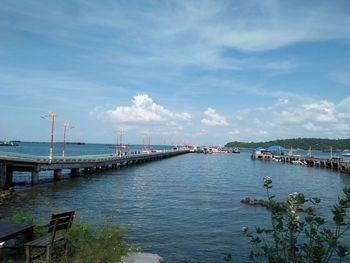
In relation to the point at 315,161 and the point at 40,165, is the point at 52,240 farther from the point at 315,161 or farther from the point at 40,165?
the point at 315,161

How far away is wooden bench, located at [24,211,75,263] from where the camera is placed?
26.2 feet

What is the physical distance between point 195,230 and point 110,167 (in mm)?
47704

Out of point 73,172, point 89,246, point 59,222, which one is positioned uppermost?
point 59,222

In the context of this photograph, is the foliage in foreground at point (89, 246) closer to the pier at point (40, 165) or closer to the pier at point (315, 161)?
the pier at point (40, 165)

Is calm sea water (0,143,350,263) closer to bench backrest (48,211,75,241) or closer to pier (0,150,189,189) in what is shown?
pier (0,150,189,189)

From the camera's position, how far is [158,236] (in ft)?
57.9

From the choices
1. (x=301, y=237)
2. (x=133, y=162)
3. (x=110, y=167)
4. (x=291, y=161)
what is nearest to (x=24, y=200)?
(x=301, y=237)

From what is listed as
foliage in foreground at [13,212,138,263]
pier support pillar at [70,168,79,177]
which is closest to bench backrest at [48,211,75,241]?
foliage in foreground at [13,212,138,263]

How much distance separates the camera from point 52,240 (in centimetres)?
812

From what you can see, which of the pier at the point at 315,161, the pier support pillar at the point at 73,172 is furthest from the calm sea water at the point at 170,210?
the pier at the point at 315,161

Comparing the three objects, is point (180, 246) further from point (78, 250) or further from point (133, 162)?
point (133, 162)

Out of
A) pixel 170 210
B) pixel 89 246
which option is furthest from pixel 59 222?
pixel 170 210

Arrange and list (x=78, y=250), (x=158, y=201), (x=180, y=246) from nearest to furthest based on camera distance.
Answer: (x=78, y=250) → (x=180, y=246) → (x=158, y=201)

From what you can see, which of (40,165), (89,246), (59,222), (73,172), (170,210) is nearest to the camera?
(59,222)
